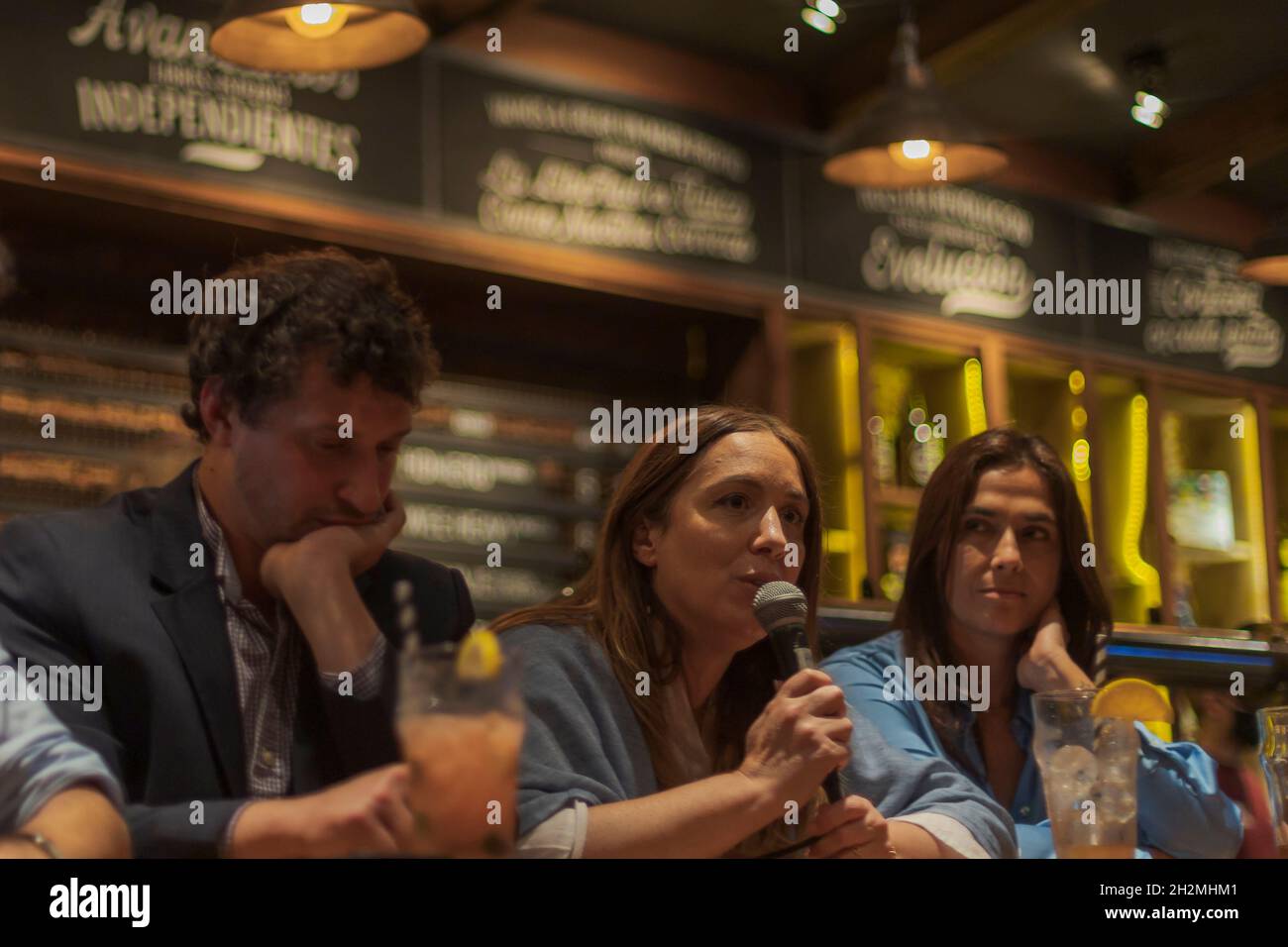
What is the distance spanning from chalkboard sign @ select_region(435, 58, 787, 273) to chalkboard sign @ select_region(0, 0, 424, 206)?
15 centimetres

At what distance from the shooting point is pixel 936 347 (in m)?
4.55

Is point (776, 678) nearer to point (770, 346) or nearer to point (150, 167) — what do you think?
point (150, 167)

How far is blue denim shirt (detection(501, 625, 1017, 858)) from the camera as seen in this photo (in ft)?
4.30

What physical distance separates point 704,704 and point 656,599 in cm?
12

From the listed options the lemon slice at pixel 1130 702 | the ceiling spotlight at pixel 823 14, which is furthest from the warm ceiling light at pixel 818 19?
the lemon slice at pixel 1130 702

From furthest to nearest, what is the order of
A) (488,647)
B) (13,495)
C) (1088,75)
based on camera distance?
(1088,75) → (13,495) → (488,647)

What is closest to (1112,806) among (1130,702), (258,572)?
(1130,702)

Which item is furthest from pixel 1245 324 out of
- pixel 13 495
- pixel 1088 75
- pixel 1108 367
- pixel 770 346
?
pixel 13 495

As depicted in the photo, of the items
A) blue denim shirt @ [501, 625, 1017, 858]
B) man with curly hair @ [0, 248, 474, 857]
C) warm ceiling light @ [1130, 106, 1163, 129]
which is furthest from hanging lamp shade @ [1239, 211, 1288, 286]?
man with curly hair @ [0, 248, 474, 857]

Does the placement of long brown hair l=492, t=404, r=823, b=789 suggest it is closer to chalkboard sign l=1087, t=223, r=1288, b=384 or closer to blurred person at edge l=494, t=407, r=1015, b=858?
blurred person at edge l=494, t=407, r=1015, b=858

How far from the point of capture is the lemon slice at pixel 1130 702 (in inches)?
56.8

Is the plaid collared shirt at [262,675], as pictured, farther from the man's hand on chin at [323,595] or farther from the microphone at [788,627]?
the microphone at [788,627]

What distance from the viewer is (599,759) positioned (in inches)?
54.5
